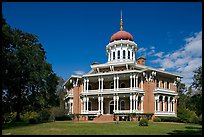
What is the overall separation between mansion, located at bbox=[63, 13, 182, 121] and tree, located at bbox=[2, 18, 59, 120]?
587cm

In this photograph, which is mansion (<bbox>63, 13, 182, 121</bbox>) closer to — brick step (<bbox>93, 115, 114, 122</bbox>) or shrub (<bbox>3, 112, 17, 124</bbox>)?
brick step (<bbox>93, 115, 114, 122</bbox>)

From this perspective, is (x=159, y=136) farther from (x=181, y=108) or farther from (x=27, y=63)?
(x=181, y=108)

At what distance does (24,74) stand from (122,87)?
17.0 m

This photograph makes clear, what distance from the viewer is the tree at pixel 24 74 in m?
32.2

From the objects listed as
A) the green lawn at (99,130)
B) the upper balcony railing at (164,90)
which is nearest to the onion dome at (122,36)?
the upper balcony railing at (164,90)

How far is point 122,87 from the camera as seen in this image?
4544 centimetres

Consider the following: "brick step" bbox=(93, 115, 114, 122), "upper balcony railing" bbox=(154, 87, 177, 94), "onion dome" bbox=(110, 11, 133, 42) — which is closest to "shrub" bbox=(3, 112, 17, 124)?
"brick step" bbox=(93, 115, 114, 122)

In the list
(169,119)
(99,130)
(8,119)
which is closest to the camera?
(99,130)

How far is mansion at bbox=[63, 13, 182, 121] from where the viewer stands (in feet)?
138

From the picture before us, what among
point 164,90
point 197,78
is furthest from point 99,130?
point 164,90

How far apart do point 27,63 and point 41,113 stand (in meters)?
15.5

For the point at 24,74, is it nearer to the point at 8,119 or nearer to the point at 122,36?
the point at 8,119

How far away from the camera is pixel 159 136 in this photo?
709 inches

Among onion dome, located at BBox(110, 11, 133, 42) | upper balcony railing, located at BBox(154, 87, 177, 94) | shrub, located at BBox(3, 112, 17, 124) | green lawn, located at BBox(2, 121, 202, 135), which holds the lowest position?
shrub, located at BBox(3, 112, 17, 124)
